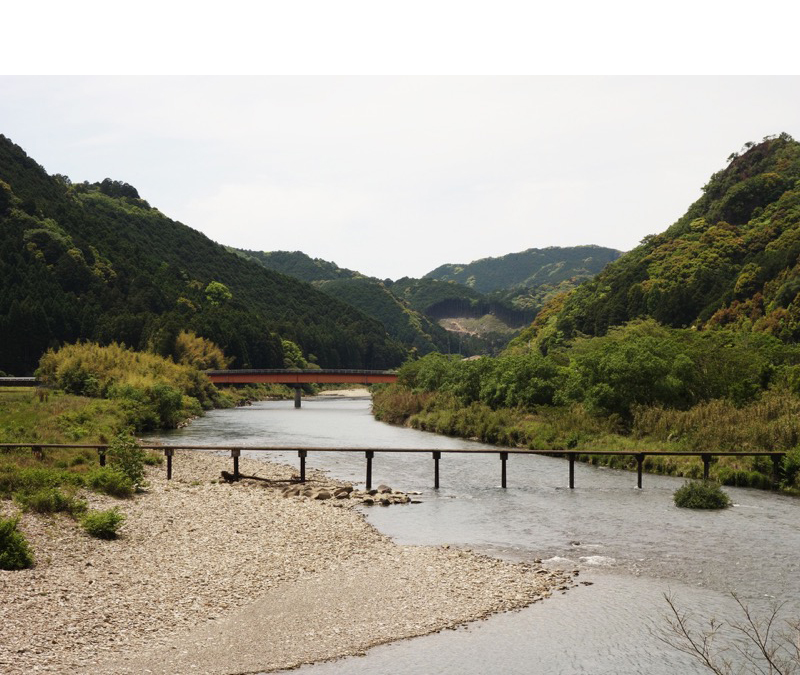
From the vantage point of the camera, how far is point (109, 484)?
32.2m

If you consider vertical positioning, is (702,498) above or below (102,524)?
below

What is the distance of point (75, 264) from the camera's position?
14412 cm

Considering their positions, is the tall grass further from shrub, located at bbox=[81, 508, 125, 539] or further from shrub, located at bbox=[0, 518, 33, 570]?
shrub, located at bbox=[0, 518, 33, 570]

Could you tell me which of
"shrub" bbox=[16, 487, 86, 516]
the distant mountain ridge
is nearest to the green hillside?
the distant mountain ridge

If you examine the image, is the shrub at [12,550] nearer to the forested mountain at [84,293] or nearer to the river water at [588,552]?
the river water at [588,552]

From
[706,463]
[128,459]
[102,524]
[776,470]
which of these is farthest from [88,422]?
[776,470]

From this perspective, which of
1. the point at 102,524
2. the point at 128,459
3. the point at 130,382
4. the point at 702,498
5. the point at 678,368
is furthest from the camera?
the point at 130,382

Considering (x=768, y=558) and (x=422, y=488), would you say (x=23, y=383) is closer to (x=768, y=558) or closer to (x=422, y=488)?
(x=422, y=488)

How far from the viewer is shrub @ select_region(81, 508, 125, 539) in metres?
24.5

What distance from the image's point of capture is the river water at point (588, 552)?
669 inches

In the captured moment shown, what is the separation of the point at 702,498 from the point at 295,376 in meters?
97.6

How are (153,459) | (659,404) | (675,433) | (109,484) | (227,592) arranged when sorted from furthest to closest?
(659,404) → (675,433) → (153,459) → (109,484) → (227,592)

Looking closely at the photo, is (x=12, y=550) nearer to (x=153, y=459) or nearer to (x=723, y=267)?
(x=153, y=459)

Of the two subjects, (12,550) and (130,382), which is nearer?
(12,550)
